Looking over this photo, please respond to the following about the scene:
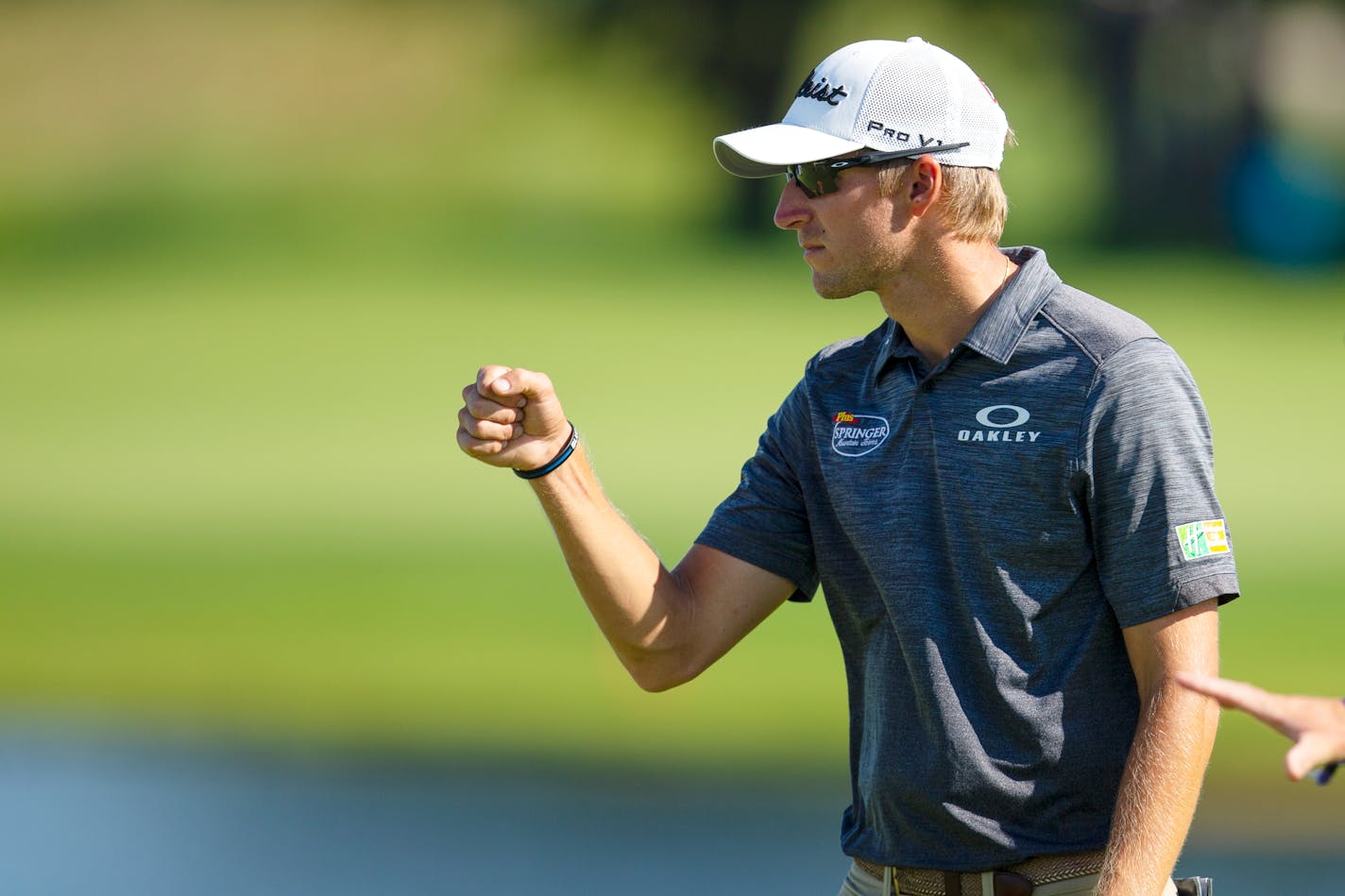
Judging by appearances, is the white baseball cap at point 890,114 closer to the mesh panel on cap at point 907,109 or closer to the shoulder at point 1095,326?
the mesh panel on cap at point 907,109

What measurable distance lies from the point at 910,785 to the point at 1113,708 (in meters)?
0.31

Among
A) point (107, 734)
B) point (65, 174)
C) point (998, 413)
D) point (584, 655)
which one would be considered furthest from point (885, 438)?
point (65, 174)

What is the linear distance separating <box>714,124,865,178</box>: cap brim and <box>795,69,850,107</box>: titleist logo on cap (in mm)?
55

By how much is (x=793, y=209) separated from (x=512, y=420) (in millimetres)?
554

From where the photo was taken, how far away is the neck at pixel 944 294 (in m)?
2.74

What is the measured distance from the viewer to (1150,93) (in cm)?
2411

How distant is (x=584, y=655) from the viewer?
9.32 metres

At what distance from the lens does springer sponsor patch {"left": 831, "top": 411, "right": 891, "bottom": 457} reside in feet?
8.97

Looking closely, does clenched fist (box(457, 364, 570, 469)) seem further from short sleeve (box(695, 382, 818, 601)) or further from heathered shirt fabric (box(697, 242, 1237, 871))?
heathered shirt fabric (box(697, 242, 1237, 871))

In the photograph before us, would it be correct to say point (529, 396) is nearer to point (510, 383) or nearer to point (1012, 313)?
point (510, 383)

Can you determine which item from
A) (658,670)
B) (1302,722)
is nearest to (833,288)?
(658,670)

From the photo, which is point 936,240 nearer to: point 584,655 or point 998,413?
point 998,413

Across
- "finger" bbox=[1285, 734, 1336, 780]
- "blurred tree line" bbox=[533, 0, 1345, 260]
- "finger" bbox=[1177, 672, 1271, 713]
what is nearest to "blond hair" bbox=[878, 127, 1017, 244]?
"finger" bbox=[1177, 672, 1271, 713]

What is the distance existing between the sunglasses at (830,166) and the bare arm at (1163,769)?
32.0 inches
